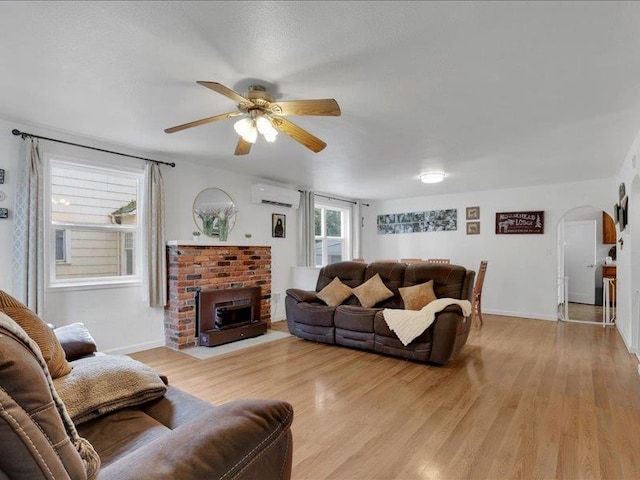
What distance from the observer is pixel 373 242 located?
7.84 metres

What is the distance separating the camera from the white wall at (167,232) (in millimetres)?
3096

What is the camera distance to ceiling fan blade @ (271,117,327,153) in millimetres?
2465

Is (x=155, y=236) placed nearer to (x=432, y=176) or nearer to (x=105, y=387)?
(x=105, y=387)

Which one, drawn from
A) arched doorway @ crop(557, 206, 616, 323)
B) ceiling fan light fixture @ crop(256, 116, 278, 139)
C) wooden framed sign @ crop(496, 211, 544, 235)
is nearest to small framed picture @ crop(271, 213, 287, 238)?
ceiling fan light fixture @ crop(256, 116, 278, 139)

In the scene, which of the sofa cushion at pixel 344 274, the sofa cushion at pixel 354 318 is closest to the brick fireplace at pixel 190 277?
the sofa cushion at pixel 344 274

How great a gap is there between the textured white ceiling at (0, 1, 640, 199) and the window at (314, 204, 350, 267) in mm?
3291

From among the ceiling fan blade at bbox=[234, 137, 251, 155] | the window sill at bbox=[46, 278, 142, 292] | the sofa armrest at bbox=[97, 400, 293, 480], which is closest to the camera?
the sofa armrest at bbox=[97, 400, 293, 480]

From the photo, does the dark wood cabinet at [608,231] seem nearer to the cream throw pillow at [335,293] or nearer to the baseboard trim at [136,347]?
the cream throw pillow at [335,293]

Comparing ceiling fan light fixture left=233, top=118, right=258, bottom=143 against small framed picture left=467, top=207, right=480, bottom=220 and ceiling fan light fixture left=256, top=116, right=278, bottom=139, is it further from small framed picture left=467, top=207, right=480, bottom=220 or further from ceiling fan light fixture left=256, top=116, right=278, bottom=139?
small framed picture left=467, top=207, right=480, bottom=220

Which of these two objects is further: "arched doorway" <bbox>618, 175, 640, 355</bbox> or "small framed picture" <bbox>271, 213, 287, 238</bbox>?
"small framed picture" <bbox>271, 213, 287, 238</bbox>

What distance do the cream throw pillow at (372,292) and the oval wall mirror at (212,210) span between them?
2049 mm

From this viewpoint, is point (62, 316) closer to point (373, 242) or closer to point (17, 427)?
point (17, 427)

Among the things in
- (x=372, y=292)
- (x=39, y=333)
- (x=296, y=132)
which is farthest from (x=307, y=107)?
(x=372, y=292)

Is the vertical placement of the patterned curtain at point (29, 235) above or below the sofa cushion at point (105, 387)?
above
